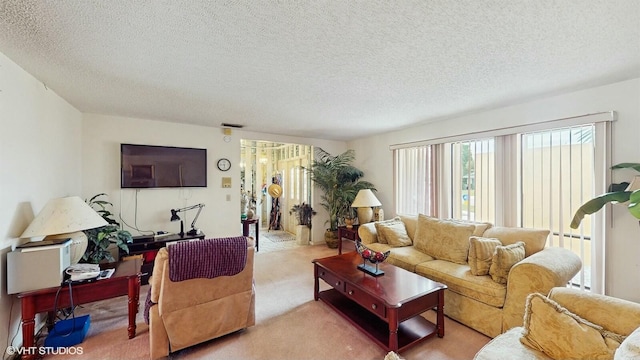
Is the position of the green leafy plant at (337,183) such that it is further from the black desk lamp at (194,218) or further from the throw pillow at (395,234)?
the black desk lamp at (194,218)

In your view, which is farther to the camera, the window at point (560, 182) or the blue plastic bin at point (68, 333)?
the window at point (560, 182)

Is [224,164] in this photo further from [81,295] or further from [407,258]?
[407,258]

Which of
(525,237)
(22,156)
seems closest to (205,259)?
(22,156)

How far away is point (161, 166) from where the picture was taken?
3775 millimetres

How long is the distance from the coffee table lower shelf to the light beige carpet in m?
0.07

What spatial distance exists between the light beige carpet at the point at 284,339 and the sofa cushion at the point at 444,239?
2.29 ft

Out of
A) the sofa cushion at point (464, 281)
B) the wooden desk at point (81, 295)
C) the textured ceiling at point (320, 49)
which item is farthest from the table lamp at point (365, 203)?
the wooden desk at point (81, 295)

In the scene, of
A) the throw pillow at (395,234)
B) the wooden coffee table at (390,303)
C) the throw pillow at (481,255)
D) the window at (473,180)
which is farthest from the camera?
the throw pillow at (395,234)

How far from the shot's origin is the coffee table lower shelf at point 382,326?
2008 millimetres

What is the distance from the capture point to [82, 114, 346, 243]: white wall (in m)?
3.45

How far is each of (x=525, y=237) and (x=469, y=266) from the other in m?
0.62

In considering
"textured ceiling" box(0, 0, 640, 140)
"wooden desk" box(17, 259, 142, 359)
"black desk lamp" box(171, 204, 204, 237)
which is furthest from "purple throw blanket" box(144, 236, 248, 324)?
"black desk lamp" box(171, 204, 204, 237)

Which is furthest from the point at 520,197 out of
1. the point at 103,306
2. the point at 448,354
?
the point at 103,306

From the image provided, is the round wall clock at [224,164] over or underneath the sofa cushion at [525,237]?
over
